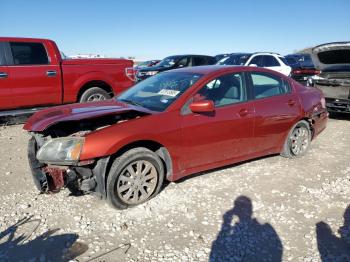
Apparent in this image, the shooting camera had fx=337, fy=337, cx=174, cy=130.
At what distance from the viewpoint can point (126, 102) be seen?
4.55 m

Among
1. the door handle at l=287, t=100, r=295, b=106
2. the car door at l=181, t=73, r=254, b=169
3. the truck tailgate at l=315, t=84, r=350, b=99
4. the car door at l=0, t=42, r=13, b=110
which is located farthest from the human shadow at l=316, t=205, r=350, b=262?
Result: the car door at l=0, t=42, r=13, b=110

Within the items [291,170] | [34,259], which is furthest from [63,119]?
[291,170]

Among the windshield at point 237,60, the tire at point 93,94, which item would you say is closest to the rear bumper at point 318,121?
the tire at point 93,94

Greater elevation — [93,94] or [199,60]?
[199,60]

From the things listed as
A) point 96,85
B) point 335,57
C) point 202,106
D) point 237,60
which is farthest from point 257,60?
point 202,106

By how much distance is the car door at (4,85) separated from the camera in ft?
22.5

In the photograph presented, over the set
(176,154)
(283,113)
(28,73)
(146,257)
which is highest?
(28,73)

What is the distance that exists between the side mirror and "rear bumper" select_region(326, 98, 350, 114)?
552cm

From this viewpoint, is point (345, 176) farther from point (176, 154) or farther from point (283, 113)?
point (176, 154)

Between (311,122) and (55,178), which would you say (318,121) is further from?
(55,178)

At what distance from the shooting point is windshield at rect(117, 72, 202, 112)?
419 cm

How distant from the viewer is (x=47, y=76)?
7332mm

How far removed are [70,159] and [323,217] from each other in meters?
2.79

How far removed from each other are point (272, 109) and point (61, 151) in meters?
2.99
